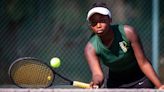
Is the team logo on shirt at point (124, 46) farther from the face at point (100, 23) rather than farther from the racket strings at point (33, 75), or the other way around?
the racket strings at point (33, 75)

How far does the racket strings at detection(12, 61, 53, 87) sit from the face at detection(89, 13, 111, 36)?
746mm

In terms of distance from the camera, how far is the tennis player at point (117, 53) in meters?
4.02

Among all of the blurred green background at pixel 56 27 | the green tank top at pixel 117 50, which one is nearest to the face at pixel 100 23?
the green tank top at pixel 117 50

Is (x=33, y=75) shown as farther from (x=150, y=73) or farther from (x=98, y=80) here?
(x=150, y=73)

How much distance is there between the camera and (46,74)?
4613 mm

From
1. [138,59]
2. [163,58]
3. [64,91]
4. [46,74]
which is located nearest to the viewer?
[64,91]

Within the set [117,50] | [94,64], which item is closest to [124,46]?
[117,50]

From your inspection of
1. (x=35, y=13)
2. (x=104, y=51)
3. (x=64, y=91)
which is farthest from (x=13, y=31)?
(x=64, y=91)

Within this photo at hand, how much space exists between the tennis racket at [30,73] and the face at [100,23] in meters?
0.73

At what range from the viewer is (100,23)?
3.97 meters

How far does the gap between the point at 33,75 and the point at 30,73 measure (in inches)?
2.3

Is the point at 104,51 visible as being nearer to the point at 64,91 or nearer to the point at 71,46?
the point at 64,91

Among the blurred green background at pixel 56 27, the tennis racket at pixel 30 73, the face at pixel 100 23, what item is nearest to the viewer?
the face at pixel 100 23

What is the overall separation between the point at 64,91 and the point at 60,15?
11.6ft
